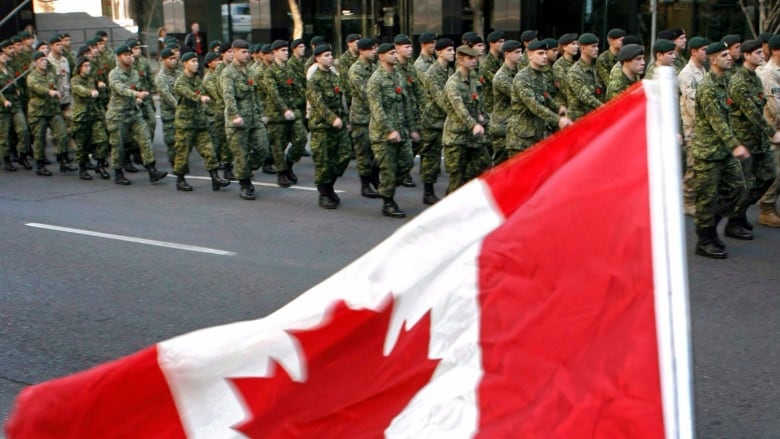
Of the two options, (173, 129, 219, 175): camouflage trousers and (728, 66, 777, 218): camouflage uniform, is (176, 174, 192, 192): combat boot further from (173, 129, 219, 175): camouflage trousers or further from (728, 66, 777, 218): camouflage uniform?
(728, 66, 777, 218): camouflage uniform

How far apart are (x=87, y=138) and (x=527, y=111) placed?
20.3ft

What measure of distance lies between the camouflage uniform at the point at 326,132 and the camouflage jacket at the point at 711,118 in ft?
12.8

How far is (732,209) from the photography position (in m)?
8.68

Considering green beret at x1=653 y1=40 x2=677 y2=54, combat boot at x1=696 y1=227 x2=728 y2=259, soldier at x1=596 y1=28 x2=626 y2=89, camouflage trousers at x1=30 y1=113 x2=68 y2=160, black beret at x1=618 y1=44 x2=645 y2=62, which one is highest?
green beret at x1=653 y1=40 x2=677 y2=54

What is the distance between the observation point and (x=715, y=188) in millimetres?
8352

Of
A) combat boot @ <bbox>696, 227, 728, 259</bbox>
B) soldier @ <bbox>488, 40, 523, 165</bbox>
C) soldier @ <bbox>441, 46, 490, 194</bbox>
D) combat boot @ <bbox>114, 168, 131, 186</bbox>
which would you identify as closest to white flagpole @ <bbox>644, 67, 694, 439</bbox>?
combat boot @ <bbox>696, 227, 728, 259</bbox>

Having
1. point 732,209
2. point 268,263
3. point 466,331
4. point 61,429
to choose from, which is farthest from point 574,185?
point 732,209

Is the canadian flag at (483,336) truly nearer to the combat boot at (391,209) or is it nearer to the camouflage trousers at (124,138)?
the combat boot at (391,209)

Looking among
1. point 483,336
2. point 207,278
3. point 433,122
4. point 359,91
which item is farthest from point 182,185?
point 483,336

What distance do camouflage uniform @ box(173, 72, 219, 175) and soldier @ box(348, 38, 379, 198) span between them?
1905mm

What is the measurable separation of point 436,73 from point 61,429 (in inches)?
338

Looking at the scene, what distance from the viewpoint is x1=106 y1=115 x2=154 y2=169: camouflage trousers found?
12789mm

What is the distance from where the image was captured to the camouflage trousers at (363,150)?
11391 mm

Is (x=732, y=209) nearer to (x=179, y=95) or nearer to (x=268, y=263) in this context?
(x=268, y=263)
